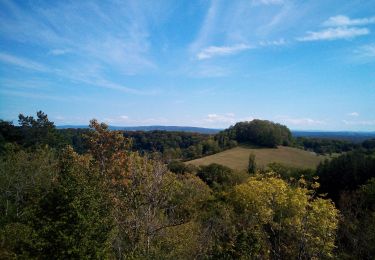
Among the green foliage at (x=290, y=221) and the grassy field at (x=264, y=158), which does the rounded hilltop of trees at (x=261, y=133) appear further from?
the green foliage at (x=290, y=221)

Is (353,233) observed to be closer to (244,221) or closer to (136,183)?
(244,221)

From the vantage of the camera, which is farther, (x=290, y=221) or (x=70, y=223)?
(x=290, y=221)

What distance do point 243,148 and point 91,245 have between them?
320 ft

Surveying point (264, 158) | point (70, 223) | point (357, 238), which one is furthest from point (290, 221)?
point (264, 158)

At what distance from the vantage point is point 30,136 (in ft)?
226

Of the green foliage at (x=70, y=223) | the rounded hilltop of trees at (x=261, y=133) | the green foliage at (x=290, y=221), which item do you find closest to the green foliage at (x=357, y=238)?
the green foliage at (x=290, y=221)

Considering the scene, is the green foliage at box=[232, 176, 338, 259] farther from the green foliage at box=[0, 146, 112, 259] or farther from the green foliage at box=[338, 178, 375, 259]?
the green foliage at box=[0, 146, 112, 259]

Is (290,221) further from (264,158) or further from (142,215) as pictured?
(264,158)

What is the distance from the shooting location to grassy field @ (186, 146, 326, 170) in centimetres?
8866

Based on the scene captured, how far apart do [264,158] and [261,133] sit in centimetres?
2033

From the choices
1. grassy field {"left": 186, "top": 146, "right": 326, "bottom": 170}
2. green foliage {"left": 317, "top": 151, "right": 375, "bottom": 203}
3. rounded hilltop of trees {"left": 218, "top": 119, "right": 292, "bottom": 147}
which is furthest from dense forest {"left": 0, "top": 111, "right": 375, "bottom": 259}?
rounded hilltop of trees {"left": 218, "top": 119, "right": 292, "bottom": 147}

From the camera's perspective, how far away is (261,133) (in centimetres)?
11225

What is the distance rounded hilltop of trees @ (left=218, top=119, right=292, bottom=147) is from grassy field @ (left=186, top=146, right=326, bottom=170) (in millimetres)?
3946

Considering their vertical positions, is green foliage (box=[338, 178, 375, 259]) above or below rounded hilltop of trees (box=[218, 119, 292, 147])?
below
